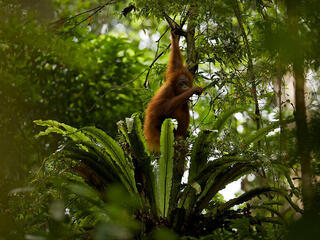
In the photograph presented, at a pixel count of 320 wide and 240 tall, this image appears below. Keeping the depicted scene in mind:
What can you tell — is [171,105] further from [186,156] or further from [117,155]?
[117,155]

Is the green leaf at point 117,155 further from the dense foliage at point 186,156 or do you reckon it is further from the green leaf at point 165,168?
the green leaf at point 165,168

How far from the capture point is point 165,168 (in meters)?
2.73

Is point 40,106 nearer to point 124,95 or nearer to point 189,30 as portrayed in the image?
point 124,95

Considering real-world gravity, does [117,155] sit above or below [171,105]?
below

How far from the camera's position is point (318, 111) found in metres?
1.56

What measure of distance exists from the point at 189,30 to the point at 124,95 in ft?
7.14

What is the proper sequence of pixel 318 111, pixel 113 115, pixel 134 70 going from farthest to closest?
pixel 134 70, pixel 113 115, pixel 318 111

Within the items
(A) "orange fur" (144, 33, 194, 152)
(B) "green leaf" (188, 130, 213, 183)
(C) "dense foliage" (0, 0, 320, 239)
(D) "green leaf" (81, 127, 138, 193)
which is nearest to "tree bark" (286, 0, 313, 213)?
(C) "dense foliage" (0, 0, 320, 239)

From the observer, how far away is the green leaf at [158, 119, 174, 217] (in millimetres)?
2691

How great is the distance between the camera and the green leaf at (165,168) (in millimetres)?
2691

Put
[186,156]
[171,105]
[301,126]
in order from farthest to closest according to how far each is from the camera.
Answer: [171,105]
[186,156]
[301,126]

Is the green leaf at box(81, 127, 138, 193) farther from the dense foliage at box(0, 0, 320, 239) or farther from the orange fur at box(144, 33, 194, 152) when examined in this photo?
the orange fur at box(144, 33, 194, 152)

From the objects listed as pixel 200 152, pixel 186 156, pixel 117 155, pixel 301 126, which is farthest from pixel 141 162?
pixel 301 126

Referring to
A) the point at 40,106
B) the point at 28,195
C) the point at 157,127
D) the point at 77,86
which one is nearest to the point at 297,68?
the point at 28,195
